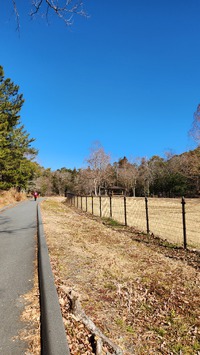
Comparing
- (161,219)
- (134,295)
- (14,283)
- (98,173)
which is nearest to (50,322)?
(134,295)

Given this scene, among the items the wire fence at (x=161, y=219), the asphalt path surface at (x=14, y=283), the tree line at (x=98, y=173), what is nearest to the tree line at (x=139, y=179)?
the tree line at (x=98, y=173)

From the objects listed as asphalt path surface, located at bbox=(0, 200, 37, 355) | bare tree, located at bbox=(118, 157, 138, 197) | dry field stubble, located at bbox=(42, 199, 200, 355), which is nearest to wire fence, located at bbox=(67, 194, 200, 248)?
dry field stubble, located at bbox=(42, 199, 200, 355)

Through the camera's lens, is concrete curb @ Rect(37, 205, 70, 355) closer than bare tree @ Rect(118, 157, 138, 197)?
Yes

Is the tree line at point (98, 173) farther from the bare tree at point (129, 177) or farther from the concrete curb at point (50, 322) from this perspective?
the concrete curb at point (50, 322)

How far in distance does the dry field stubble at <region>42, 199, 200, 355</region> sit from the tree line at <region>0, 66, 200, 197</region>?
20682 millimetres

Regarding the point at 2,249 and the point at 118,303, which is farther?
the point at 2,249

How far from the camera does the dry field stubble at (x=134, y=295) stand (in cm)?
257

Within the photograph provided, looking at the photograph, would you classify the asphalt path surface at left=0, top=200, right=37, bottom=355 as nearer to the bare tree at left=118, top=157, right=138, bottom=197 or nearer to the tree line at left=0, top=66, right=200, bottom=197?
the tree line at left=0, top=66, right=200, bottom=197

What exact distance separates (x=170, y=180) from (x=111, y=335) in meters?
57.6

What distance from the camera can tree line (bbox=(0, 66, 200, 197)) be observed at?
91.0ft

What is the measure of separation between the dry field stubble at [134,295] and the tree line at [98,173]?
20.7 metres

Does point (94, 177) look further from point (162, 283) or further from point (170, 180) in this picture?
point (162, 283)

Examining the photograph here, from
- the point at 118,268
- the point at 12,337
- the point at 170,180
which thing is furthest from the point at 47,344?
the point at 170,180

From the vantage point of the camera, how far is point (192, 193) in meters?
49.9
